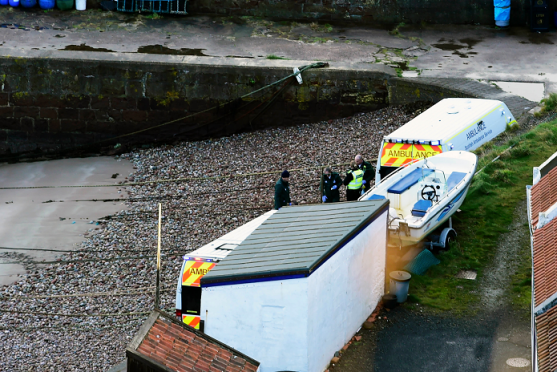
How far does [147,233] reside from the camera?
15773mm

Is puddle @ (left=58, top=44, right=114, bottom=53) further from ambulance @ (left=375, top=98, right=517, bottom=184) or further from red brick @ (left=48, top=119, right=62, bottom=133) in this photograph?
ambulance @ (left=375, top=98, right=517, bottom=184)

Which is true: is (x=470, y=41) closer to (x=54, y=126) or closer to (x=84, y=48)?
(x=84, y=48)

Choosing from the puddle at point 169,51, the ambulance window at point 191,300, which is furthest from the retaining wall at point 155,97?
the ambulance window at point 191,300

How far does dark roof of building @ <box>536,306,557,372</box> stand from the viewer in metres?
6.96

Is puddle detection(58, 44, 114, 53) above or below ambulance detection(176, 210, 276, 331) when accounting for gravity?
above

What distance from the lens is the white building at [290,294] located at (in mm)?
9008

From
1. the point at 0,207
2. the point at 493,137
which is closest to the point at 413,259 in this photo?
the point at 493,137

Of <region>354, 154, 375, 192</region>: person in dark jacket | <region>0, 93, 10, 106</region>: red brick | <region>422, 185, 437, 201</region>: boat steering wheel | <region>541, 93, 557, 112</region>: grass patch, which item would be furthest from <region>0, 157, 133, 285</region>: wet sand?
<region>541, 93, 557, 112</region>: grass patch

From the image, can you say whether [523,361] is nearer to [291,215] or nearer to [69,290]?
[291,215]

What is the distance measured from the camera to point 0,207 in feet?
59.3

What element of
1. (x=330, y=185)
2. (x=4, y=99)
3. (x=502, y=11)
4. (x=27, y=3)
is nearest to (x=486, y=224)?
(x=330, y=185)

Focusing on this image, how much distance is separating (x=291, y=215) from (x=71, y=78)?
13.0 metres

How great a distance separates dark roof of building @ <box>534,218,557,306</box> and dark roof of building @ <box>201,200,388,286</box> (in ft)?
7.21

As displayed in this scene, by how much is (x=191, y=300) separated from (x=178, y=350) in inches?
139
